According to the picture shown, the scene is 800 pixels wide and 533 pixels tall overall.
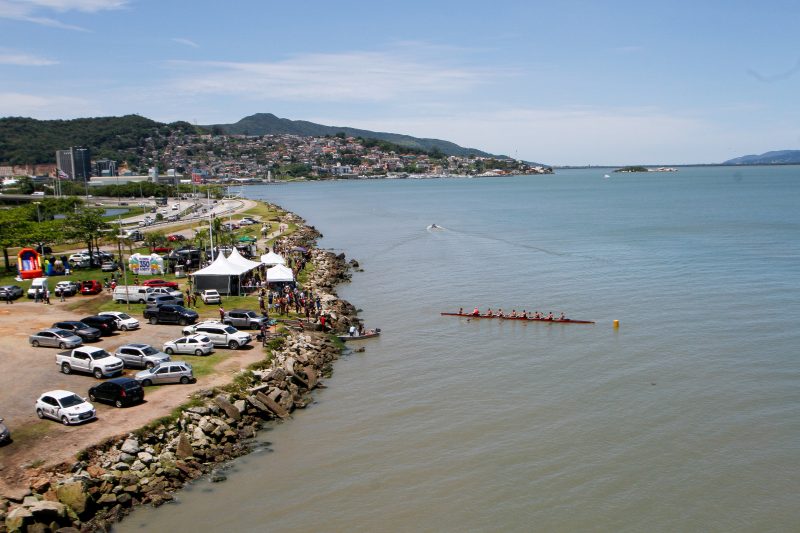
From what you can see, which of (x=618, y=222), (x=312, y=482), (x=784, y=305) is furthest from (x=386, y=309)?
(x=618, y=222)

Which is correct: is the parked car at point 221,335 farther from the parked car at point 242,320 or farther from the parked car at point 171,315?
the parked car at point 171,315

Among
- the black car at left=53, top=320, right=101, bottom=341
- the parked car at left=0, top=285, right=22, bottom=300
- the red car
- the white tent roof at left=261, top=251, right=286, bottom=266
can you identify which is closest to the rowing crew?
the white tent roof at left=261, top=251, right=286, bottom=266

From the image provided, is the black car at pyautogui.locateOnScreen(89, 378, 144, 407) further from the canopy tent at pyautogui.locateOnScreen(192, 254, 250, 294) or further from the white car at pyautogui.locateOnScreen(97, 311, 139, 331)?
the canopy tent at pyautogui.locateOnScreen(192, 254, 250, 294)

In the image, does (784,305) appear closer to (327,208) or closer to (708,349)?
(708,349)

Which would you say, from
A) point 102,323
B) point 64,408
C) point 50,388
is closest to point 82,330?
point 102,323

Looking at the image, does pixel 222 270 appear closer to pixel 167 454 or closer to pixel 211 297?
pixel 211 297

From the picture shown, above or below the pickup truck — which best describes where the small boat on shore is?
below
